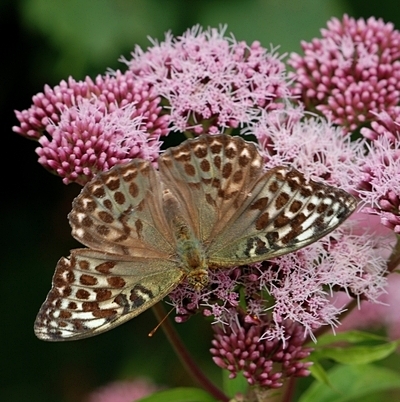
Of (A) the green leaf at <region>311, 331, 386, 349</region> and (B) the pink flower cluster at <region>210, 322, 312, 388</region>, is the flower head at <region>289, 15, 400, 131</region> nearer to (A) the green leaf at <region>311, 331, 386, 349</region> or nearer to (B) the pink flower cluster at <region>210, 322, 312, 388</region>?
(A) the green leaf at <region>311, 331, 386, 349</region>

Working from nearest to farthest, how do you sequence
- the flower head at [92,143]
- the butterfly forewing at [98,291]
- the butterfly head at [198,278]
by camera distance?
the butterfly forewing at [98,291]
the butterfly head at [198,278]
the flower head at [92,143]

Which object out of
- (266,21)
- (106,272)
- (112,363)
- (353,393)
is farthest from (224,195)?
(112,363)

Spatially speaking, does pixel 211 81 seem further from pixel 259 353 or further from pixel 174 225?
pixel 259 353

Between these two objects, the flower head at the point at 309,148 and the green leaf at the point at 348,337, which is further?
the green leaf at the point at 348,337

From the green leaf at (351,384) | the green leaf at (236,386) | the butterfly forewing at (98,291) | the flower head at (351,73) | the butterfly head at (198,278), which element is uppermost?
the flower head at (351,73)

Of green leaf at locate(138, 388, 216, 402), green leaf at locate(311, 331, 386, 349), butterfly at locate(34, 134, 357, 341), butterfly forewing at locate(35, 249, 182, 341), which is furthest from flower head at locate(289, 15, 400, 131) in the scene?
green leaf at locate(138, 388, 216, 402)

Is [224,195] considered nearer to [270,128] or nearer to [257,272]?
[257,272]

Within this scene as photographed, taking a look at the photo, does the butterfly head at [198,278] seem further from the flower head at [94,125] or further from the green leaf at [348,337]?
the green leaf at [348,337]

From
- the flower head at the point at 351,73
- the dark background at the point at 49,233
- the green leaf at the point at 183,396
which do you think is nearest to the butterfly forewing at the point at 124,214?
the green leaf at the point at 183,396

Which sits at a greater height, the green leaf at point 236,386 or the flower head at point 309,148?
the flower head at point 309,148

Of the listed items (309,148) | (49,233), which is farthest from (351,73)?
(49,233)
